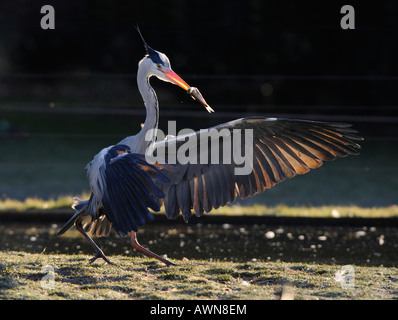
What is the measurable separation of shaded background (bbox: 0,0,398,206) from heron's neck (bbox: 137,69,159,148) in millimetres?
4705

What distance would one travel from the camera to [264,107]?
1273cm

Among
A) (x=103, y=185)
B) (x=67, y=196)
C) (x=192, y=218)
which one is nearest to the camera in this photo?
(x=103, y=185)

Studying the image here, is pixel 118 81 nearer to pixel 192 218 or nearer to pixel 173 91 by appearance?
pixel 173 91

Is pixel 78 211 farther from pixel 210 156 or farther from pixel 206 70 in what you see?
pixel 206 70

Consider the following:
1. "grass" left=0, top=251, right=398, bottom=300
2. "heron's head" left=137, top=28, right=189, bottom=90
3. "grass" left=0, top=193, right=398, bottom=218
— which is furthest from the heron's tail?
"grass" left=0, top=193, right=398, bottom=218

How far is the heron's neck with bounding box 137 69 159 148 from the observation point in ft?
18.8

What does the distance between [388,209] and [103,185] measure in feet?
14.4

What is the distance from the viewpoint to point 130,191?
4898 millimetres

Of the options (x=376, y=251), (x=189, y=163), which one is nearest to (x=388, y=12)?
(x=376, y=251)

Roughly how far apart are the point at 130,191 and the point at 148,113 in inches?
42.9

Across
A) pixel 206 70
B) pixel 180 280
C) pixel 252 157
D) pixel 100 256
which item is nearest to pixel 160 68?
pixel 252 157

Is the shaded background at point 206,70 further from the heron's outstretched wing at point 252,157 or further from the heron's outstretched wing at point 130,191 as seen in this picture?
the heron's outstretched wing at point 130,191

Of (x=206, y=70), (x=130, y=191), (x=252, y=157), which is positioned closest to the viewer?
(x=130, y=191)

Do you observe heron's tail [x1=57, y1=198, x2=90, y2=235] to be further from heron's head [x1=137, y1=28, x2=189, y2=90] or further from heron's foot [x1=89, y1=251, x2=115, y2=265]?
heron's head [x1=137, y1=28, x2=189, y2=90]
